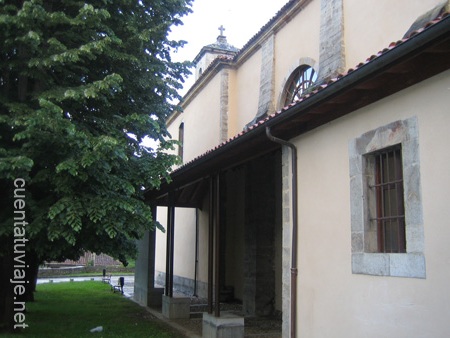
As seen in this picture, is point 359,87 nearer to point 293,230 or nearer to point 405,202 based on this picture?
point 405,202

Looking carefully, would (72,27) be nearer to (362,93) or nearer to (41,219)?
(41,219)

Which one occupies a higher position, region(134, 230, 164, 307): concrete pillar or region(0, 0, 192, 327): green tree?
region(0, 0, 192, 327): green tree

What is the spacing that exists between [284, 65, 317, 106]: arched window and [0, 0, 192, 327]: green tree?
375 centimetres

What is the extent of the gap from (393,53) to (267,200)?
25.1 ft

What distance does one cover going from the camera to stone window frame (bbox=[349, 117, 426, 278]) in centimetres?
442

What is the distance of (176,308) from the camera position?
1149 cm

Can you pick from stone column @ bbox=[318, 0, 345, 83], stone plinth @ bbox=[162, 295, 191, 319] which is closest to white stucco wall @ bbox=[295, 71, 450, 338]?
stone column @ bbox=[318, 0, 345, 83]

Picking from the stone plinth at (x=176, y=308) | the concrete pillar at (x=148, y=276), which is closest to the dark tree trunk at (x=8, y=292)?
the stone plinth at (x=176, y=308)

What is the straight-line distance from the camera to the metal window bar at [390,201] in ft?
15.9

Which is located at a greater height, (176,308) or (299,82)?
(299,82)

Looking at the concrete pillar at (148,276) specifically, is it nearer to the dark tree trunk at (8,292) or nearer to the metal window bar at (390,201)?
the dark tree trunk at (8,292)

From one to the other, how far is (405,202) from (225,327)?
486 centimetres

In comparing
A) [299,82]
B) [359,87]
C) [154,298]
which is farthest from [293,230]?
[154,298]

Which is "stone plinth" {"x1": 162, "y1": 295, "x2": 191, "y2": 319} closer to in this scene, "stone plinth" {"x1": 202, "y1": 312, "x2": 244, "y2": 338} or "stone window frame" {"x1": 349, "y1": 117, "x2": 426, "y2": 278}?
"stone plinth" {"x1": 202, "y1": 312, "x2": 244, "y2": 338}
